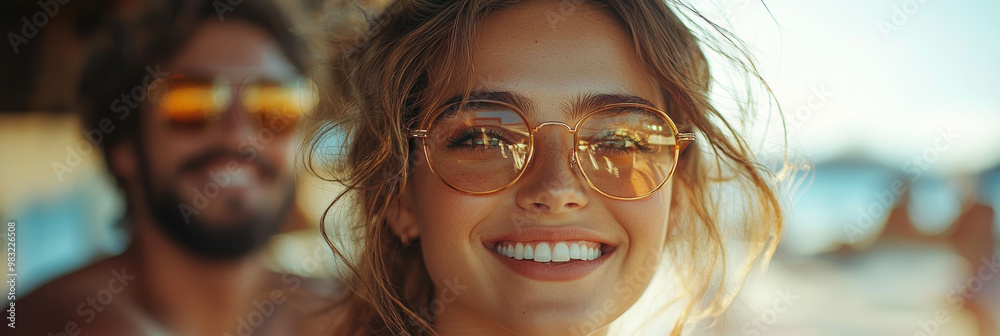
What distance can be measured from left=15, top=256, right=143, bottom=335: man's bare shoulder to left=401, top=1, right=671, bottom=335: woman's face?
2346mm

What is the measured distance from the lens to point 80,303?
9.85 ft

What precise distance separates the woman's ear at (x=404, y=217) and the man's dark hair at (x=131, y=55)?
179 centimetres

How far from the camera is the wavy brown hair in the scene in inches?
63.1

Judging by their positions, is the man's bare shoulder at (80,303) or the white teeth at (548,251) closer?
the white teeth at (548,251)

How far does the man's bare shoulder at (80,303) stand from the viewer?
2.92 metres

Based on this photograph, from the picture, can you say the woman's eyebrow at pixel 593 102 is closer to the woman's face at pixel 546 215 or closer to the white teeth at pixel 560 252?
the woman's face at pixel 546 215

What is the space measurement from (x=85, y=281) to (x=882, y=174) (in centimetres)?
553

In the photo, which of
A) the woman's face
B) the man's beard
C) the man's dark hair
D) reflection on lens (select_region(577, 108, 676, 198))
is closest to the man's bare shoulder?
the man's beard

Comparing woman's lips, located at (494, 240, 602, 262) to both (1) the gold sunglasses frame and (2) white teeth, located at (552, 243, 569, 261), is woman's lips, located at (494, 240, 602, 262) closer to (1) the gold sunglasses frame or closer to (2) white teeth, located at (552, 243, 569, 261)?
(2) white teeth, located at (552, 243, 569, 261)

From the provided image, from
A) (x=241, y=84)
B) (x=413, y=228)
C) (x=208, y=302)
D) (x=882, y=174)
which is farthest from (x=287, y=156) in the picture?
(x=882, y=174)

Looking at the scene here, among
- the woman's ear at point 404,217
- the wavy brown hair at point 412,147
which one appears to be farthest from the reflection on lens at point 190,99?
the woman's ear at point 404,217

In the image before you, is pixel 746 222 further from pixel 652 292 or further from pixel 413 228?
pixel 413 228

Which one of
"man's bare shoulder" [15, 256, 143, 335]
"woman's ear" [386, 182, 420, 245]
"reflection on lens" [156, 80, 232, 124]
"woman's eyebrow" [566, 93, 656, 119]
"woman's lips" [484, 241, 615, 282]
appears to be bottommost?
"man's bare shoulder" [15, 256, 143, 335]

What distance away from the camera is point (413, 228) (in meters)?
1.69
